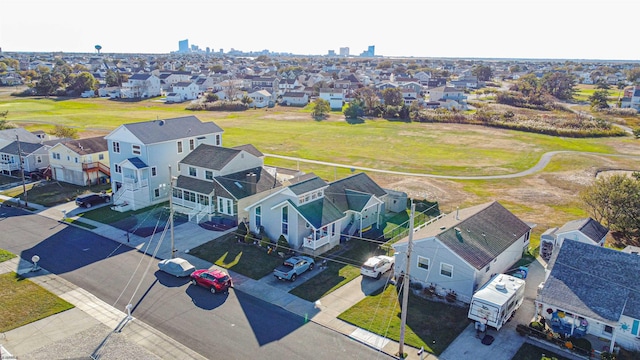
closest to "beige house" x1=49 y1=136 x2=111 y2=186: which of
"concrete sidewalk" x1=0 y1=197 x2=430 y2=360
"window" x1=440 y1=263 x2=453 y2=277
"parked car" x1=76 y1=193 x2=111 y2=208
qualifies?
"parked car" x1=76 y1=193 x2=111 y2=208

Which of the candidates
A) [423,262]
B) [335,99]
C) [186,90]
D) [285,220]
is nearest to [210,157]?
[285,220]

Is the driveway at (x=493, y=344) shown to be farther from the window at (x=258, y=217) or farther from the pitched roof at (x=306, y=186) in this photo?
the window at (x=258, y=217)

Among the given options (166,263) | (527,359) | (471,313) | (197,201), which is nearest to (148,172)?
(197,201)

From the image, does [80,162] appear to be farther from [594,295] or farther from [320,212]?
→ [594,295]

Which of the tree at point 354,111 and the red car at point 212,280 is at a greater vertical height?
the tree at point 354,111

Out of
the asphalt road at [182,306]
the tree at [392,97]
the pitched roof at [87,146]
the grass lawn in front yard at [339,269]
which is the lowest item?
the asphalt road at [182,306]

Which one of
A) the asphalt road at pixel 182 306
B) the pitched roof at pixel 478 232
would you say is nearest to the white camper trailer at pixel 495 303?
the pitched roof at pixel 478 232
